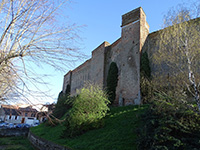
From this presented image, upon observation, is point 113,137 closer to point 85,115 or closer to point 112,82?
point 85,115

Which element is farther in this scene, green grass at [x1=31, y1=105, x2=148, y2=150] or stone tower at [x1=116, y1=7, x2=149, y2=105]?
stone tower at [x1=116, y1=7, x2=149, y2=105]

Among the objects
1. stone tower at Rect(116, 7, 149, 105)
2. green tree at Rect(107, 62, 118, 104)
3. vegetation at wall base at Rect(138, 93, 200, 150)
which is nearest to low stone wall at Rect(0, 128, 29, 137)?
green tree at Rect(107, 62, 118, 104)

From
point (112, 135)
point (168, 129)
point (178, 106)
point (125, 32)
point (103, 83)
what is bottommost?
point (112, 135)

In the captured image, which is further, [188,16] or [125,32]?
[125,32]

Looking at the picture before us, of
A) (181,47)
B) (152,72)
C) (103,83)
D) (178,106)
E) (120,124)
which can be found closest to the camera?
(178,106)

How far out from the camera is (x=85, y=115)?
1149cm

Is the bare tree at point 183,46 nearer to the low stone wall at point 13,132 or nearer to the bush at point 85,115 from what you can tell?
the bush at point 85,115

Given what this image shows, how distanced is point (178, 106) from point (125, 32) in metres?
14.5

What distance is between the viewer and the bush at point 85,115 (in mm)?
11117

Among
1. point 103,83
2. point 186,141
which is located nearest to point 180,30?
point 186,141

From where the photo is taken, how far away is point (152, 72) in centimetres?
1644

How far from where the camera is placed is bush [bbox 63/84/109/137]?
11.1m

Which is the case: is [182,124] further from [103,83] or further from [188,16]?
[103,83]

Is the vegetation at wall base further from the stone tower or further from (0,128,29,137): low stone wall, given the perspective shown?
(0,128,29,137): low stone wall
